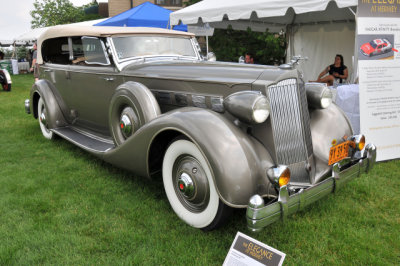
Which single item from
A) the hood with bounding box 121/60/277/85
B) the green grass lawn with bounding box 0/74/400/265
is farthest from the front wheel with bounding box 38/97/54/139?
the hood with bounding box 121/60/277/85

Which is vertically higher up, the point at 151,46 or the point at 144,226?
the point at 151,46

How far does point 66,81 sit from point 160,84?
6.72 feet

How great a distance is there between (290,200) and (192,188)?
73 centimetres

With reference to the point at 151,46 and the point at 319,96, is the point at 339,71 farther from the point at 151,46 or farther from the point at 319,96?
the point at 151,46

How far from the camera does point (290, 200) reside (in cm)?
206

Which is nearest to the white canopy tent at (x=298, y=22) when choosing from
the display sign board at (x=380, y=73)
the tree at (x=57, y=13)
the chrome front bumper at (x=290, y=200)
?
the display sign board at (x=380, y=73)

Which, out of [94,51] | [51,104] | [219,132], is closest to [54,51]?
[51,104]

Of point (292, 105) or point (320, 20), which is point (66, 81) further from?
Result: point (320, 20)

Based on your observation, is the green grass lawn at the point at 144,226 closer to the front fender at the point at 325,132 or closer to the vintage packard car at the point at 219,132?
the vintage packard car at the point at 219,132

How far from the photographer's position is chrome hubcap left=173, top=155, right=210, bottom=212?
7.70 ft

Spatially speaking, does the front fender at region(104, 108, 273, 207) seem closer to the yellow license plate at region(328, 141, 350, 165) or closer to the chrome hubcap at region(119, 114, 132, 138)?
the yellow license plate at region(328, 141, 350, 165)

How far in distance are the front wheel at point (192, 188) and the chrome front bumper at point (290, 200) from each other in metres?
0.37

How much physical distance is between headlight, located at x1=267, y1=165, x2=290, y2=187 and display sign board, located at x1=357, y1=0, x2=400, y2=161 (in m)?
2.40

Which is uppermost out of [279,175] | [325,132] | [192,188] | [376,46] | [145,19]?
[145,19]
